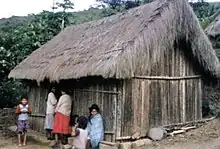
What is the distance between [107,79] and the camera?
406 inches

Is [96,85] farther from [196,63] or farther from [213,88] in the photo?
[213,88]

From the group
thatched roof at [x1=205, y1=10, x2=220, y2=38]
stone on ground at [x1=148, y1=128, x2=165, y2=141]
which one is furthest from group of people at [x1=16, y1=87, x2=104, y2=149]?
thatched roof at [x1=205, y1=10, x2=220, y2=38]

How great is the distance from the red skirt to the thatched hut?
503 mm

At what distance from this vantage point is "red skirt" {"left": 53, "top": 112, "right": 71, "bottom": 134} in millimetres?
11281

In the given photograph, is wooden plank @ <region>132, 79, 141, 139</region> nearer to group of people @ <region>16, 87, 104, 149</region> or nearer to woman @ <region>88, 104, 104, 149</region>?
group of people @ <region>16, 87, 104, 149</region>

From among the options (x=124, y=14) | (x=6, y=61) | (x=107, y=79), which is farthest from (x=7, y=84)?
(x=107, y=79)

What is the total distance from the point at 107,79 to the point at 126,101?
784mm

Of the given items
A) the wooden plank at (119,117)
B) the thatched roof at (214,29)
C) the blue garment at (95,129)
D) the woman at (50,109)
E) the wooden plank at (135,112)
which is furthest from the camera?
the thatched roof at (214,29)

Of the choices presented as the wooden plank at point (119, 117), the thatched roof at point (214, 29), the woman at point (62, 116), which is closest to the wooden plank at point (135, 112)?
the wooden plank at point (119, 117)

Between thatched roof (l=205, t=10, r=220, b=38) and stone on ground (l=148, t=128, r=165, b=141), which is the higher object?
thatched roof (l=205, t=10, r=220, b=38)

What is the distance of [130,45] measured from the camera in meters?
9.82

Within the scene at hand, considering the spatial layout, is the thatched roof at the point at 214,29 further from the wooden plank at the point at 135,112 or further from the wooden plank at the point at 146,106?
the wooden plank at the point at 135,112

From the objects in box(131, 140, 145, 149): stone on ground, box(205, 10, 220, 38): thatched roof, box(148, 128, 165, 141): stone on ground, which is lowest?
box(131, 140, 145, 149): stone on ground

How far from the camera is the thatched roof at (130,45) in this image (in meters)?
9.78
